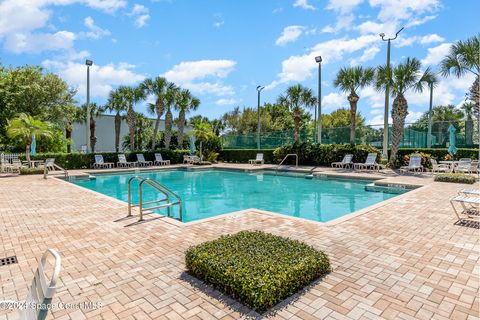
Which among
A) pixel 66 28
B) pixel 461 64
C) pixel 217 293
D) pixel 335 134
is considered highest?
pixel 66 28

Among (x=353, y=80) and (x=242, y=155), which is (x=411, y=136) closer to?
(x=353, y=80)

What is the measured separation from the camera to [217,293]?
2.94 m

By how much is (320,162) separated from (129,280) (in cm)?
1624

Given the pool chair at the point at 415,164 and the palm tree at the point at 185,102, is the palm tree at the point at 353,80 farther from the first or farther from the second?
the palm tree at the point at 185,102

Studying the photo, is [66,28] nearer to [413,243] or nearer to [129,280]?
[129,280]

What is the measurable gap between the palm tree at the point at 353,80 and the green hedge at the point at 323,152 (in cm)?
80

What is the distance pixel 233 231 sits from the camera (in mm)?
4887

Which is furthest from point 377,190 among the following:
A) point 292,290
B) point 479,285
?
point 292,290

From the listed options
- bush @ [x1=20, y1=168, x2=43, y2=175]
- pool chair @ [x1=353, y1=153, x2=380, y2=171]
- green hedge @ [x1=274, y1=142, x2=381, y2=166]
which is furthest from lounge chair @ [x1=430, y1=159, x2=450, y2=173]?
bush @ [x1=20, y1=168, x2=43, y2=175]

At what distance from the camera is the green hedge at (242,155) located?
21391mm

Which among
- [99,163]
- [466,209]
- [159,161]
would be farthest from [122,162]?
[466,209]

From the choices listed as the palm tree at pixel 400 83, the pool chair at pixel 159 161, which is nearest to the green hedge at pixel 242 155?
the pool chair at pixel 159 161

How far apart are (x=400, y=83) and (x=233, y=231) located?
13940 millimetres

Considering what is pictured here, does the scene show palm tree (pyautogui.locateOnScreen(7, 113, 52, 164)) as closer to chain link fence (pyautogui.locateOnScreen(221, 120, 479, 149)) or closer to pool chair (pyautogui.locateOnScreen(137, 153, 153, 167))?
pool chair (pyautogui.locateOnScreen(137, 153, 153, 167))
